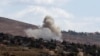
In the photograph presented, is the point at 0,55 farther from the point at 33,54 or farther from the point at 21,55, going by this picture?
the point at 33,54

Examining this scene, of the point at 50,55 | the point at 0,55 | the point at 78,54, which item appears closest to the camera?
the point at 0,55

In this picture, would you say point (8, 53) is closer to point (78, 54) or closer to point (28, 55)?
point (28, 55)

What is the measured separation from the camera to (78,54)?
635ft

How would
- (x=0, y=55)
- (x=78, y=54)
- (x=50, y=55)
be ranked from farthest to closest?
1. (x=78, y=54)
2. (x=50, y=55)
3. (x=0, y=55)

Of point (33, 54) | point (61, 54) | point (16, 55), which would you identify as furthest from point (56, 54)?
point (16, 55)

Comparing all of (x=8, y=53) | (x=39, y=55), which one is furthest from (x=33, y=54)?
(x=8, y=53)

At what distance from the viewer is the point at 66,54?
190250mm

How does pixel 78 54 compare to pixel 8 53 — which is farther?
pixel 78 54

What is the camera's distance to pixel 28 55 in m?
179

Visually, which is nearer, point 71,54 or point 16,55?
point 16,55

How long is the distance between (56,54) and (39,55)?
14282 mm

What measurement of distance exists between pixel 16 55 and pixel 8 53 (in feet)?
16.6

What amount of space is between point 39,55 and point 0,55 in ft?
80.8

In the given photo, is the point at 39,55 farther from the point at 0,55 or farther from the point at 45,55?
the point at 0,55
